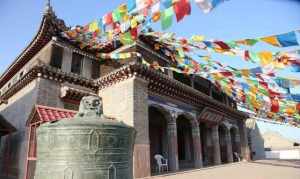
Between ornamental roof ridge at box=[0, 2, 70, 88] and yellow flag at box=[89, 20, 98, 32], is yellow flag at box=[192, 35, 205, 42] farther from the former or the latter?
ornamental roof ridge at box=[0, 2, 70, 88]

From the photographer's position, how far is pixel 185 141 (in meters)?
15.9

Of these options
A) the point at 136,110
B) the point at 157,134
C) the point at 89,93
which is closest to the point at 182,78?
the point at 157,134

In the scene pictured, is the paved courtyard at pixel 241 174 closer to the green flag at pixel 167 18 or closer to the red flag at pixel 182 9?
the green flag at pixel 167 18

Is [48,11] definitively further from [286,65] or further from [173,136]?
[286,65]

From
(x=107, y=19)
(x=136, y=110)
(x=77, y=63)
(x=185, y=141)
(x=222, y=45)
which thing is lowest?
(x=185, y=141)

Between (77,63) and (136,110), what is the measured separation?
14.7 ft

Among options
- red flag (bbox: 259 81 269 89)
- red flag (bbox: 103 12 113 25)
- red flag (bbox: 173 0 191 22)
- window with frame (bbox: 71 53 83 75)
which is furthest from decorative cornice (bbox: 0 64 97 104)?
red flag (bbox: 259 81 269 89)

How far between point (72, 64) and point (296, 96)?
958cm

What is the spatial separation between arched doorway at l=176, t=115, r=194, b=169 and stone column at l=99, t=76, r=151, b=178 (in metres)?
5.82

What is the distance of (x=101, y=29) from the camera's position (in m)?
7.29

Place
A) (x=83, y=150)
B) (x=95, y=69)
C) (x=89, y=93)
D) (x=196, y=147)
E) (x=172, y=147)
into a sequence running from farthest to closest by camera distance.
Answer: (x=196, y=147), (x=95, y=69), (x=172, y=147), (x=89, y=93), (x=83, y=150)

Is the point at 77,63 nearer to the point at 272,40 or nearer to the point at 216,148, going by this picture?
the point at 272,40

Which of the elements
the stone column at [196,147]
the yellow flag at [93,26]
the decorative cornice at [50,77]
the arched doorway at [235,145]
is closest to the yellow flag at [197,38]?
the yellow flag at [93,26]

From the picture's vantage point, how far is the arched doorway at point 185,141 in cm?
1540
